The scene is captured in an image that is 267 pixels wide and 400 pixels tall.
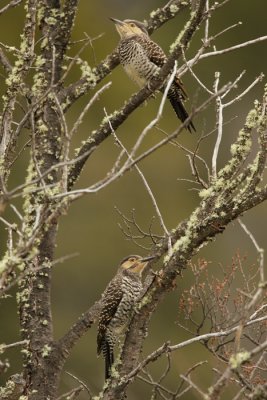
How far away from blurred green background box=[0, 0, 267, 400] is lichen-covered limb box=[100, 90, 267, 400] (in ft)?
33.6

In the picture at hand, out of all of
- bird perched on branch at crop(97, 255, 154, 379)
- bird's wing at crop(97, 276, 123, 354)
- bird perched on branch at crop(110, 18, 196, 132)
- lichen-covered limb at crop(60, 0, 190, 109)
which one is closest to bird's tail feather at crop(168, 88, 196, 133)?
bird perched on branch at crop(110, 18, 196, 132)

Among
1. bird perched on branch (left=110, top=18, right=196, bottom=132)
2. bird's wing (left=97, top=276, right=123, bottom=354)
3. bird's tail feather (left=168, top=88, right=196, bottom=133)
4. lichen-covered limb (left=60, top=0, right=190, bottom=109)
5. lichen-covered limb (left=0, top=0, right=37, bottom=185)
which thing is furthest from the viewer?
bird perched on branch (left=110, top=18, right=196, bottom=132)

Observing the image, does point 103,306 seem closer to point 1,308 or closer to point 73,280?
point 1,308

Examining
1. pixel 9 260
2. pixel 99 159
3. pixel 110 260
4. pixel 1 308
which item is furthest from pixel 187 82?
pixel 9 260

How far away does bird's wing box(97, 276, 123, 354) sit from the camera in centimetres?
731

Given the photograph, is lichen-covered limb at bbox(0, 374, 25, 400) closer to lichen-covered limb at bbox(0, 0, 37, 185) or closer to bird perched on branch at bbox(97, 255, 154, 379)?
bird perched on branch at bbox(97, 255, 154, 379)

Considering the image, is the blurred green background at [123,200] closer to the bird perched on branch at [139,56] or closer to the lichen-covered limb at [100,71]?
the bird perched on branch at [139,56]

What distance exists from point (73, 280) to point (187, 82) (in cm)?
445

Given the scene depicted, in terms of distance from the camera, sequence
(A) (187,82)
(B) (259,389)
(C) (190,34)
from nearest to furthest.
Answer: (B) (259,389) → (C) (190,34) → (A) (187,82)

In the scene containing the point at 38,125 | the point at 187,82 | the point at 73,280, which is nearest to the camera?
the point at 38,125

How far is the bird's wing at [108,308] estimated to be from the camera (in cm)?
731

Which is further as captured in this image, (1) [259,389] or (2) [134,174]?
(2) [134,174]

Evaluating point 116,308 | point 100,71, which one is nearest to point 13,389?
point 116,308

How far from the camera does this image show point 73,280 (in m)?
19.1
